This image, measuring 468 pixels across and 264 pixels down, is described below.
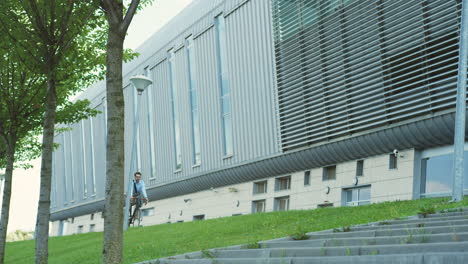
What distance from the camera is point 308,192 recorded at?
27.1m

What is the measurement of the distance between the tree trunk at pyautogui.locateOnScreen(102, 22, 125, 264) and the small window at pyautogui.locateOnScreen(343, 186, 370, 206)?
654 inches

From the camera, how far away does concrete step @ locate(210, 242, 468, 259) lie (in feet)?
17.3

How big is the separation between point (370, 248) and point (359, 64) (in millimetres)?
17601

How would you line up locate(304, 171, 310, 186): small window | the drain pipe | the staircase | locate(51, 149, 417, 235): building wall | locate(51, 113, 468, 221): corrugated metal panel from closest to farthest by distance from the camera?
1. the staircase
2. the drain pipe
3. locate(51, 113, 468, 221): corrugated metal panel
4. locate(51, 149, 417, 235): building wall
5. locate(304, 171, 310, 186): small window

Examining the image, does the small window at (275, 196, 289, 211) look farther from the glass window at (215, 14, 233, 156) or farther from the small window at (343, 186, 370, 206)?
the small window at (343, 186, 370, 206)

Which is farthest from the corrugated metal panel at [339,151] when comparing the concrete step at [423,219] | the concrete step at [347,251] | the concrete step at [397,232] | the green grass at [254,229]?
the concrete step at [347,251]

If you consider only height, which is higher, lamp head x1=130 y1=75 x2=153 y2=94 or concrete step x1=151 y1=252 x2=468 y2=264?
lamp head x1=130 y1=75 x2=153 y2=94

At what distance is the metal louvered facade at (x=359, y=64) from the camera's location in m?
19.8

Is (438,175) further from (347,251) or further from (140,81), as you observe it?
(347,251)

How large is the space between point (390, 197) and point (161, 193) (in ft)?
71.4

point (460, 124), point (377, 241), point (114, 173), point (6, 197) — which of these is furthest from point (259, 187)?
point (377, 241)

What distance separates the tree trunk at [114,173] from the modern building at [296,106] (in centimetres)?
1294

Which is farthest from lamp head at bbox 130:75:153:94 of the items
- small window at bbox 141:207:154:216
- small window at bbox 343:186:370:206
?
small window at bbox 141:207:154:216

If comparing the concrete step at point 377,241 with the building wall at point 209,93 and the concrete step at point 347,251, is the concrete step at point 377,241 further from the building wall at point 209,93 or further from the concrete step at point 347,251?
the building wall at point 209,93
